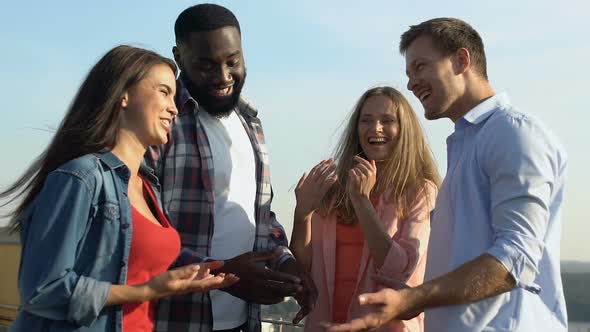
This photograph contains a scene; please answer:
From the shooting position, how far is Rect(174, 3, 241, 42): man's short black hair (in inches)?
159

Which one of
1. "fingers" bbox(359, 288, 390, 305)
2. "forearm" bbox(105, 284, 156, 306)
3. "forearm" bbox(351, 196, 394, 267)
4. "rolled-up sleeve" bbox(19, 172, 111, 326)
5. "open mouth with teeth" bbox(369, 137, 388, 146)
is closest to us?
"fingers" bbox(359, 288, 390, 305)

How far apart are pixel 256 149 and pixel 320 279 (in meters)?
0.79

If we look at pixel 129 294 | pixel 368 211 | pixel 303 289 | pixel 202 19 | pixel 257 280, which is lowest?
pixel 303 289

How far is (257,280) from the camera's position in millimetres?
3594

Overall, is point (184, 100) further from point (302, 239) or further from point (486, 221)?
point (486, 221)

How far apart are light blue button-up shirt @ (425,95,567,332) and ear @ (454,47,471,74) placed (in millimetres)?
317

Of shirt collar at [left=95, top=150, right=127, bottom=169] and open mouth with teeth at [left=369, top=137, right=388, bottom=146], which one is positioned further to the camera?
open mouth with teeth at [left=369, top=137, right=388, bottom=146]

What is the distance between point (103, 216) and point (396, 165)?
6.77 ft

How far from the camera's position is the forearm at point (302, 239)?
172 inches

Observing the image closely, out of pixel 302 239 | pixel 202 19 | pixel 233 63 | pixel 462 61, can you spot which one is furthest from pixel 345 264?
pixel 202 19

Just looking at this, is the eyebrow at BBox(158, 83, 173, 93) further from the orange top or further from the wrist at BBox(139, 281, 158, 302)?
the orange top

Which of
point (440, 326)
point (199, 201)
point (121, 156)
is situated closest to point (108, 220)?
point (121, 156)

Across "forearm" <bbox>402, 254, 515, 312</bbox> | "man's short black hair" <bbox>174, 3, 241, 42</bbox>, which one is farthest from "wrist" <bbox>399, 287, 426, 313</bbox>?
"man's short black hair" <bbox>174, 3, 241, 42</bbox>

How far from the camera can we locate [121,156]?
3123 millimetres
